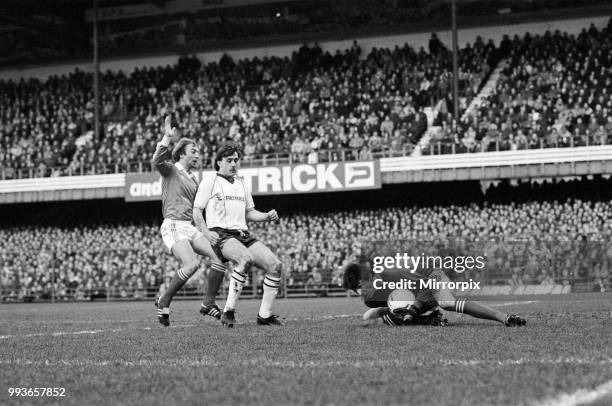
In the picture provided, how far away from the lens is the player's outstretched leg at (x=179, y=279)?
1135 centimetres

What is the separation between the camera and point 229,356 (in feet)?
22.9

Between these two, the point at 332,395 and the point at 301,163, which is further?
the point at 301,163

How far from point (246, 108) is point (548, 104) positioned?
12.1 metres

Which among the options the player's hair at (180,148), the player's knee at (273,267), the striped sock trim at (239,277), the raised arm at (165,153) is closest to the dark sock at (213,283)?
the striped sock trim at (239,277)

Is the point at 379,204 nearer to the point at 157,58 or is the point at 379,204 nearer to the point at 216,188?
the point at 157,58

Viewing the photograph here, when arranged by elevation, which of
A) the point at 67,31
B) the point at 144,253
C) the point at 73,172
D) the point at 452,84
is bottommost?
the point at 144,253

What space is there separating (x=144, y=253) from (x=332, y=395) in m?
24.2

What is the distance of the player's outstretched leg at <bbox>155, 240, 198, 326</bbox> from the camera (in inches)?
447

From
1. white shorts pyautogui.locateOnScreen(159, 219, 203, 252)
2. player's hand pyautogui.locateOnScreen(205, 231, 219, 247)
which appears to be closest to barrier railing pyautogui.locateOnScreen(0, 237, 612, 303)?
white shorts pyautogui.locateOnScreen(159, 219, 203, 252)

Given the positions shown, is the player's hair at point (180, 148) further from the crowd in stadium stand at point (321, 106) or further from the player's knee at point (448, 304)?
the crowd in stadium stand at point (321, 106)

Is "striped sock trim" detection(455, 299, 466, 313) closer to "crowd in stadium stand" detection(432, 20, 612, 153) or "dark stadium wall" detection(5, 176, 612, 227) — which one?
"crowd in stadium stand" detection(432, 20, 612, 153)

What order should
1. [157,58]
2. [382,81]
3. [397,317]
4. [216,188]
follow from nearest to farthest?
1. [397,317]
2. [216,188]
3. [382,81]
4. [157,58]

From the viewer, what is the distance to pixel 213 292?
1150cm

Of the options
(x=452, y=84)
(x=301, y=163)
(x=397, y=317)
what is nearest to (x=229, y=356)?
(x=397, y=317)
